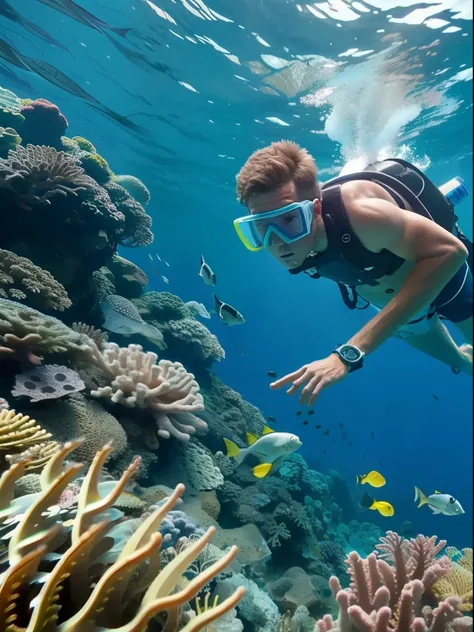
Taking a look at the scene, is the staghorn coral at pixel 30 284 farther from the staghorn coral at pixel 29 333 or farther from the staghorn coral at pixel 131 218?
the staghorn coral at pixel 131 218

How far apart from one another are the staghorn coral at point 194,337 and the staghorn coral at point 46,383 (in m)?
5.13

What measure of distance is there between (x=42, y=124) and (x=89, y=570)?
10.1 meters

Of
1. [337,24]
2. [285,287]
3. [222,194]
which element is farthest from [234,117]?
[285,287]

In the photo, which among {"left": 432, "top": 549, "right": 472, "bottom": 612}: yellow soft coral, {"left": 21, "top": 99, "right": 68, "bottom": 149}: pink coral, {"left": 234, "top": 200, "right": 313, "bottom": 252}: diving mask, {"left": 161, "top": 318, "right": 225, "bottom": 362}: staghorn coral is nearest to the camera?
{"left": 432, "top": 549, "right": 472, "bottom": 612}: yellow soft coral

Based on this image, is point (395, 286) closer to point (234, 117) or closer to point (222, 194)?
point (234, 117)

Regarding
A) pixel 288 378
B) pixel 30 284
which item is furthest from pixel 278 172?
pixel 30 284

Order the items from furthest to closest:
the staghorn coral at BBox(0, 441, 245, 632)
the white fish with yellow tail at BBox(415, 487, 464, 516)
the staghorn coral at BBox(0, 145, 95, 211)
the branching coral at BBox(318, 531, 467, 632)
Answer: the staghorn coral at BBox(0, 145, 95, 211), the white fish with yellow tail at BBox(415, 487, 464, 516), the branching coral at BBox(318, 531, 467, 632), the staghorn coral at BBox(0, 441, 245, 632)

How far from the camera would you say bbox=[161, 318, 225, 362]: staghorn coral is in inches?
370

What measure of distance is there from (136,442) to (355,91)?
15791 millimetres

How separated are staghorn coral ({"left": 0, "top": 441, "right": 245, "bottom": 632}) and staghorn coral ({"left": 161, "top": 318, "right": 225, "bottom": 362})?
24.6 feet

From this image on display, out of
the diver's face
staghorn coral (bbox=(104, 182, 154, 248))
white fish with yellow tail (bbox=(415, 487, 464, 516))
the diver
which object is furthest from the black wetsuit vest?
staghorn coral (bbox=(104, 182, 154, 248))

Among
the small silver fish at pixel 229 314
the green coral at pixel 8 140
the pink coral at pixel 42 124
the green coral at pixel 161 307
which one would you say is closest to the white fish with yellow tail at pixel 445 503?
the small silver fish at pixel 229 314

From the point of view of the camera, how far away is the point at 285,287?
91250 mm

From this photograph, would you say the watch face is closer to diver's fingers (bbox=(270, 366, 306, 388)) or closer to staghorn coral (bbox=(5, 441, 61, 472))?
diver's fingers (bbox=(270, 366, 306, 388))
